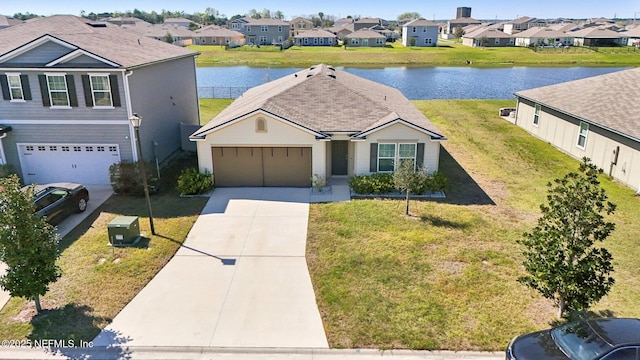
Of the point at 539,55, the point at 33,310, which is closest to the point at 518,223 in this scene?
the point at 33,310

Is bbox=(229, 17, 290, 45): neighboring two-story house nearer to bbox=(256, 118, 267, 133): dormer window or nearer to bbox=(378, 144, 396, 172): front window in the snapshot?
bbox=(256, 118, 267, 133): dormer window

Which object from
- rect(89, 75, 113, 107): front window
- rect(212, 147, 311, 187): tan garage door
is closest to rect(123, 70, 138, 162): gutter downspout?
rect(89, 75, 113, 107): front window

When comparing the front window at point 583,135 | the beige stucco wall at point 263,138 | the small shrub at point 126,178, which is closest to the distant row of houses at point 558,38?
the front window at point 583,135

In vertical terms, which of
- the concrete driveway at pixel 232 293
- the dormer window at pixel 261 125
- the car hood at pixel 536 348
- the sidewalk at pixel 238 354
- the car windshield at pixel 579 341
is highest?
the dormer window at pixel 261 125

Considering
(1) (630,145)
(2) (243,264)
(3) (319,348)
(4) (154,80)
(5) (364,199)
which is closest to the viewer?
(3) (319,348)

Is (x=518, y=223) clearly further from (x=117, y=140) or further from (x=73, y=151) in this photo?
(x=73, y=151)

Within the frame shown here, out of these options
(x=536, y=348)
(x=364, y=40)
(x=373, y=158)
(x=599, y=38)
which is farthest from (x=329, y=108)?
(x=599, y=38)

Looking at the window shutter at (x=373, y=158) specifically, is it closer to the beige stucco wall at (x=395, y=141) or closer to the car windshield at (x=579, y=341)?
the beige stucco wall at (x=395, y=141)
